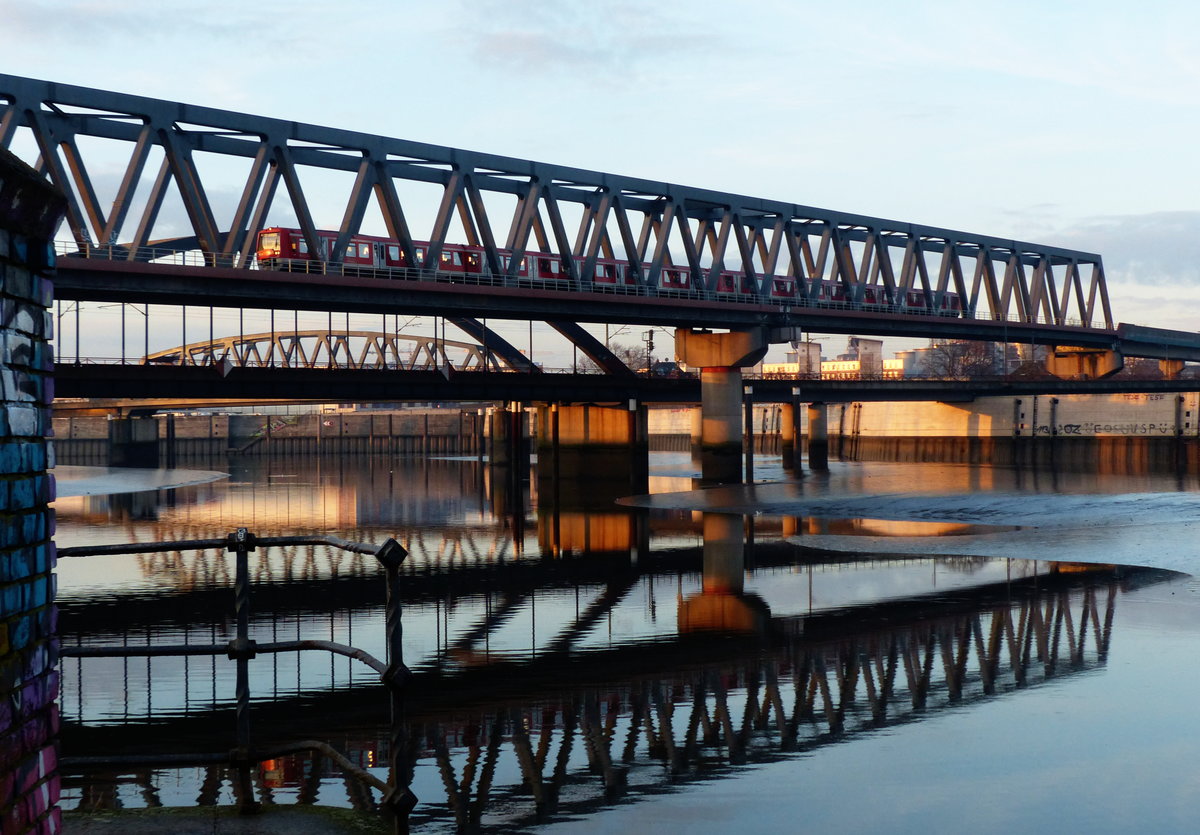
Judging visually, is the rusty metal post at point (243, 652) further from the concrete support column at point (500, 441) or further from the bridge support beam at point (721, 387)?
the concrete support column at point (500, 441)

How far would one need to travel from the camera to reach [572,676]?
1723 cm

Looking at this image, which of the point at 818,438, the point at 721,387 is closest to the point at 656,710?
the point at 721,387

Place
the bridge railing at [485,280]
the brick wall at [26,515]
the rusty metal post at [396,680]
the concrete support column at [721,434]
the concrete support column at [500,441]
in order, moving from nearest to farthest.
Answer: the brick wall at [26,515], the rusty metal post at [396,680], the bridge railing at [485,280], the concrete support column at [721,434], the concrete support column at [500,441]

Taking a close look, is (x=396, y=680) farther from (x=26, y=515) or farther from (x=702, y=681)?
(x=702, y=681)

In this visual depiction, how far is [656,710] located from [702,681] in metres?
1.82

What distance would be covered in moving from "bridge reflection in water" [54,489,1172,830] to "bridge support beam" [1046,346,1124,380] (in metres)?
96.9

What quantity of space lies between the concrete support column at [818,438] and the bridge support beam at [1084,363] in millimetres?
29305

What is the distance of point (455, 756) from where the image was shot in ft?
42.8

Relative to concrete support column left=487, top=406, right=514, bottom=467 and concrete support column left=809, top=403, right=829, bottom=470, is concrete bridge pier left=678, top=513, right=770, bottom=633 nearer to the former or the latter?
concrete support column left=809, top=403, right=829, bottom=470

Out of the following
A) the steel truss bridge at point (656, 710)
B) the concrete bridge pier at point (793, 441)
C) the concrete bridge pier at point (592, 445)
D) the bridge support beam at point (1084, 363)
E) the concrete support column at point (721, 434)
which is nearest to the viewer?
the steel truss bridge at point (656, 710)

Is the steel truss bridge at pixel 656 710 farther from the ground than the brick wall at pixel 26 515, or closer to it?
closer to it

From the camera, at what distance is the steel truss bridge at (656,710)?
474 inches

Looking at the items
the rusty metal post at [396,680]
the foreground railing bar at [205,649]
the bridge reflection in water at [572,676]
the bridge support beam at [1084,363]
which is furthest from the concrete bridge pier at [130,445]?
the rusty metal post at [396,680]

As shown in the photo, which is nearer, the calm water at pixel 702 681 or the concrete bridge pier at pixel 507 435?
the calm water at pixel 702 681
